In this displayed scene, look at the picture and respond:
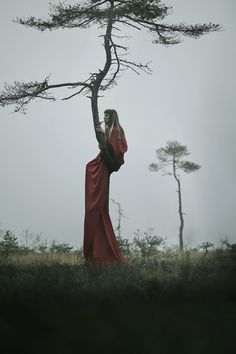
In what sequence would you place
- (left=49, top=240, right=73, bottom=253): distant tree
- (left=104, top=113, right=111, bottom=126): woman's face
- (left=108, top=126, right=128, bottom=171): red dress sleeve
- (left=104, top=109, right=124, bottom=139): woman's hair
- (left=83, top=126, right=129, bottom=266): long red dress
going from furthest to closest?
(left=49, top=240, right=73, bottom=253): distant tree < (left=104, top=113, right=111, bottom=126): woman's face < (left=104, top=109, right=124, bottom=139): woman's hair < (left=108, top=126, right=128, bottom=171): red dress sleeve < (left=83, top=126, right=129, bottom=266): long red dress

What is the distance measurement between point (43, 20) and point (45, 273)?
20.4 ft

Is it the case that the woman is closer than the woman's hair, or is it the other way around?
the woman

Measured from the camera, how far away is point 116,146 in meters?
7.84

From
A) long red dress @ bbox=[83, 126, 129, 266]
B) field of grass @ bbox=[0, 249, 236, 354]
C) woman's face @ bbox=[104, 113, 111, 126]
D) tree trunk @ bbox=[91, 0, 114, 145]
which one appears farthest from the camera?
tree trunk @ bbox=[91, 0, 114, 145]

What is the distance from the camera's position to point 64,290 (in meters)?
3.95

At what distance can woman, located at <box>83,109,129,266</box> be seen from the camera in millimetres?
7523

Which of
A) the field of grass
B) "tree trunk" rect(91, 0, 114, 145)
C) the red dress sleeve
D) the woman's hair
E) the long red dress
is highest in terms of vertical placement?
"tree trunk" rect(91, 0, 114, 145)

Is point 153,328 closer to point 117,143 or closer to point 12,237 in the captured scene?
point 117,143

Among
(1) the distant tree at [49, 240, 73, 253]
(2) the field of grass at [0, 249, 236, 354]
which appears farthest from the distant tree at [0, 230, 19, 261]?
(2) the field of grass at [0, 249, 236, 354]

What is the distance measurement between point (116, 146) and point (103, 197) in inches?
37.4

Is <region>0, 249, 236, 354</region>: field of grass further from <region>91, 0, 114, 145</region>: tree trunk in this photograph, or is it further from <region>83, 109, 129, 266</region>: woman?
<region>91, 0, 114, 145</region>: tree trunk

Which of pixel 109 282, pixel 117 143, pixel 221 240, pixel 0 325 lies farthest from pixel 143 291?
pixel 221 240

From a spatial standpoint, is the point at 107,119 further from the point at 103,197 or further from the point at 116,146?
the point at 103,197

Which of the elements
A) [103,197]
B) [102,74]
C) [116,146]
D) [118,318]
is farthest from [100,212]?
[118,318]
